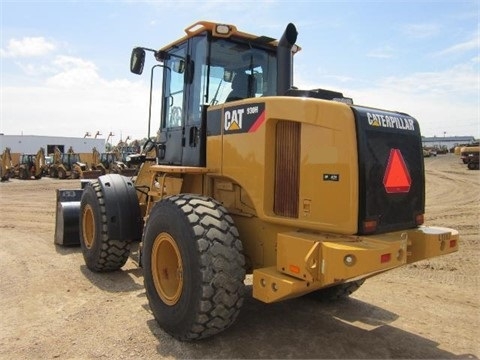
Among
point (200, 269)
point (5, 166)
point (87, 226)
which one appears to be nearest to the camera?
point (200, 269)

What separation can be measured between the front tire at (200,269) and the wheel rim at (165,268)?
0.03 metres

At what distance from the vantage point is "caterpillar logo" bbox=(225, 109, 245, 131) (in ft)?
13.8

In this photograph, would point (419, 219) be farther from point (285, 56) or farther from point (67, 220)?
point (67, 220)

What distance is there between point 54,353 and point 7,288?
2.18 meters

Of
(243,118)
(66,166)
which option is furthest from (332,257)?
(66,166)

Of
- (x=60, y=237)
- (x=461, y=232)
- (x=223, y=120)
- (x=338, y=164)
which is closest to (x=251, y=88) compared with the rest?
(x=223, y=120)

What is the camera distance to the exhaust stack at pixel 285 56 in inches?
174

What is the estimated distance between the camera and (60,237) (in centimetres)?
788

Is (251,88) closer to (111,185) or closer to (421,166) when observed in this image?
(421,166)

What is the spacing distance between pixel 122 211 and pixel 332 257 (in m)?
3.42

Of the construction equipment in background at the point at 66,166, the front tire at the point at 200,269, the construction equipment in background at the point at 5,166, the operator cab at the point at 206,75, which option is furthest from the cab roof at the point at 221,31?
the construction equipment in background at the point at 5,166

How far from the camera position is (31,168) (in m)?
30.3

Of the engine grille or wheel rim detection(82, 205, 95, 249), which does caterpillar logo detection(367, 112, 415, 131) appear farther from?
wheel rim detection(82, 205, 95, 249)

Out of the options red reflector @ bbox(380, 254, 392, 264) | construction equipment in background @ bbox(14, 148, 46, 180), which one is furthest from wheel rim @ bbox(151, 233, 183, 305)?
construction equipment in background @ bbox(14, 148, 46, 180)
